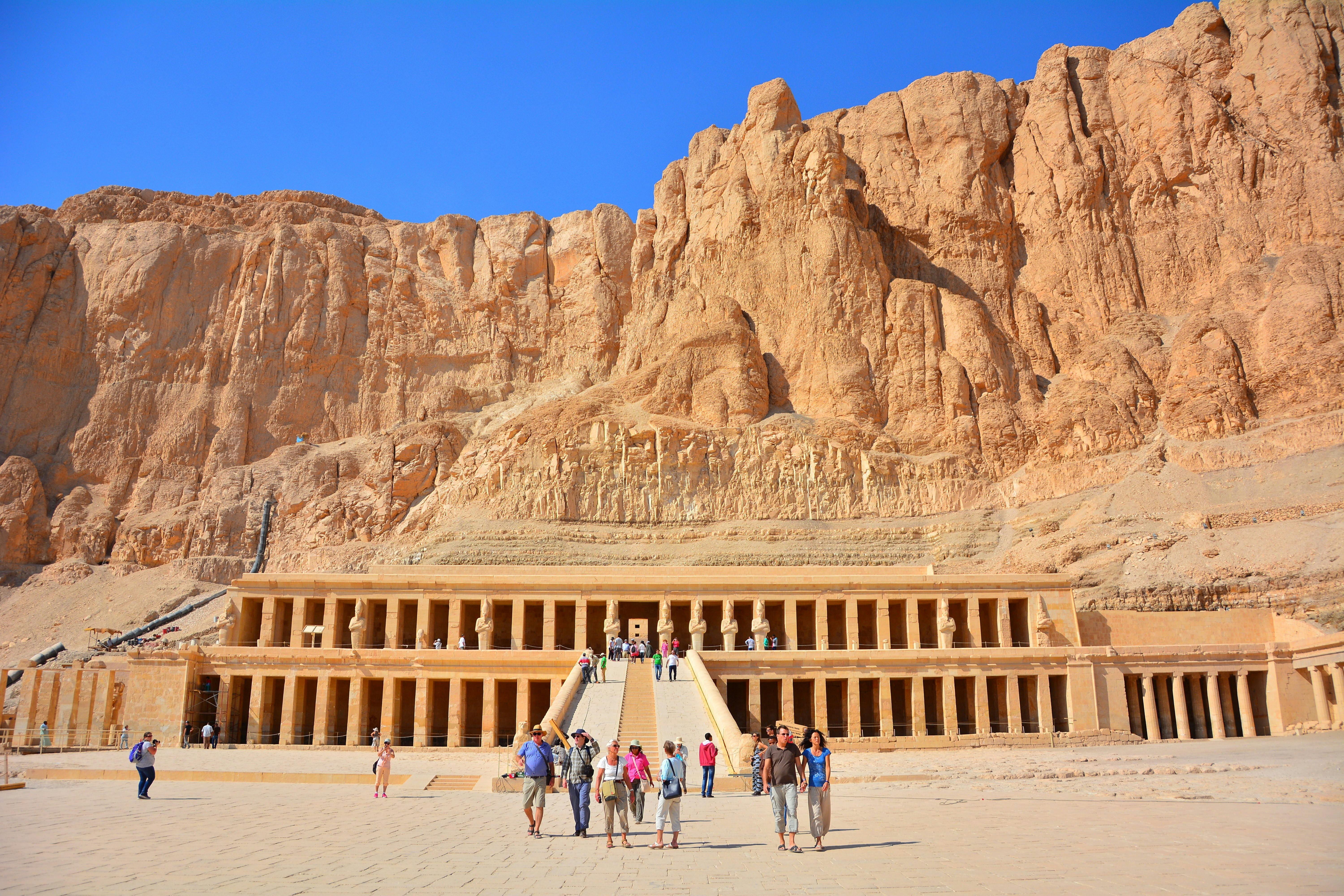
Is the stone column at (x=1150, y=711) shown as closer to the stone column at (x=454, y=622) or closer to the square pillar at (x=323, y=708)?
the stone column at (x=454, y=622)

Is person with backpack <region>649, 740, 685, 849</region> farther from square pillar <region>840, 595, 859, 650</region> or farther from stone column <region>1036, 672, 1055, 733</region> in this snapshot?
square pillar <region>840, 595, 859, 650</region>

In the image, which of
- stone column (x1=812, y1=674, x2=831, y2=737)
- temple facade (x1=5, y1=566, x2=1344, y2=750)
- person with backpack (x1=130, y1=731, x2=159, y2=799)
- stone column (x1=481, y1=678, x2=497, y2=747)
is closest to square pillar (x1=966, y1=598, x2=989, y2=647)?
temple facade (x1=5, y1=566, x2=1344, y2=750)

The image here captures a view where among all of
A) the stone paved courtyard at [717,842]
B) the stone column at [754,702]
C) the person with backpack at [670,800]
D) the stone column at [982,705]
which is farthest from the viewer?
the stone column at [982,705]

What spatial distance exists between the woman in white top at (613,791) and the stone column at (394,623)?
1133 inches

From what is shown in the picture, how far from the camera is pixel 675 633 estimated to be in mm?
43656

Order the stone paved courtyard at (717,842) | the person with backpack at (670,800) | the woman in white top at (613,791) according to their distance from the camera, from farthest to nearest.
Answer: the woman in white top at (613,791)
the person with backpack at (670,800)
the stone paved courtyard at (717,842)

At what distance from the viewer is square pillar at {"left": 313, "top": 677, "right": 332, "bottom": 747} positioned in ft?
119

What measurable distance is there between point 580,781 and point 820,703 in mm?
22548

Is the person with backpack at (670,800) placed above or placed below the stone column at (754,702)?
below

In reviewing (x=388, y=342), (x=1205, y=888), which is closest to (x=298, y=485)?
(x=388, y=342)

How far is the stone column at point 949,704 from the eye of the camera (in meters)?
35.6

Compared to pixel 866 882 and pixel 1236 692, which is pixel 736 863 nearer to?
pixel 866 882

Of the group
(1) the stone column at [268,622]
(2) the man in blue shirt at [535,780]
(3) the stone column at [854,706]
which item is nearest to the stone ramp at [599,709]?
(3) the stone column at [854,706]

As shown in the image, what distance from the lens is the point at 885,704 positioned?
35.8 m
